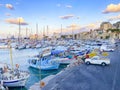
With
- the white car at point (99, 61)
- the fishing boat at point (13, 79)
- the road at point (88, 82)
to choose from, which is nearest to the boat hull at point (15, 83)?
the fishing boat at point (13, 79)

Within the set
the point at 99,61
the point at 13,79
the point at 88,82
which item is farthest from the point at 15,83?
the point at 99,61

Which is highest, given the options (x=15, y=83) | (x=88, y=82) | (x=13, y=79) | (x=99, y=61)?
(x=99, y=61)

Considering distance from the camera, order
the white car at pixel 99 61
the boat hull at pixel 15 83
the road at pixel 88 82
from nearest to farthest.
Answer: the road at pixel 88 82, the boat hull at pixel 15 83, the white car at pixel 99 61

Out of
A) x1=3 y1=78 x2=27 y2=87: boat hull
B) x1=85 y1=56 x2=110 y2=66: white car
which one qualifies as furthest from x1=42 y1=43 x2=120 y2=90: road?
x1=85 y1=56 x2=110 y2=66: white car

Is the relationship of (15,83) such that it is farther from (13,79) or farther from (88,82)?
(88,82)

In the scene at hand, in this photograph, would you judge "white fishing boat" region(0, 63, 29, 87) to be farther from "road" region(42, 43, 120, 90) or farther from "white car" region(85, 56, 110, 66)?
"white car" region(85, 56, 110, 66)

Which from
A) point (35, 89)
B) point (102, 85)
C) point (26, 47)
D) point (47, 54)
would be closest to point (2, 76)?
point (35, 89)

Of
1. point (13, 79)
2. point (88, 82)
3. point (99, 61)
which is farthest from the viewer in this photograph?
point (99, 61)

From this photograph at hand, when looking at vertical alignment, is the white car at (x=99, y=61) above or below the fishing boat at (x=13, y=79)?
above

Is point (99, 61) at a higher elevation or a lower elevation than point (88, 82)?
higher

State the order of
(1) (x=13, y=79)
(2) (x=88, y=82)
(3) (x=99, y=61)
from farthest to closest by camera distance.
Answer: (3) (x=99, y=61) < (1) (x=13, y=79) < (2) (x=88, y=82)

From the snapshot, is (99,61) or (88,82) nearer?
(88,82)

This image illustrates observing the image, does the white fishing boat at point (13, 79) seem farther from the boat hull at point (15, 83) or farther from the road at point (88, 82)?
the road at point (88, 82)

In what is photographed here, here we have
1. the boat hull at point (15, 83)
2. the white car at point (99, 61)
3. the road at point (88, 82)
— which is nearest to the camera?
the road at point (88, 82)
